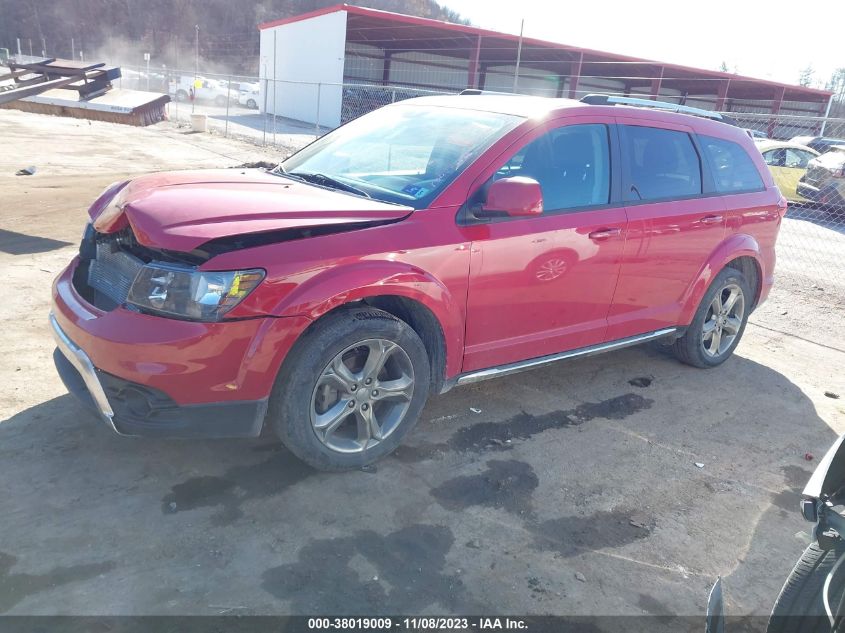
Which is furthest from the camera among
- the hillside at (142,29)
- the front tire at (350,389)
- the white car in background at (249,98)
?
the hillside at (142,29)

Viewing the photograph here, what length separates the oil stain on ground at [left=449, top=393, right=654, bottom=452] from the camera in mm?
3740

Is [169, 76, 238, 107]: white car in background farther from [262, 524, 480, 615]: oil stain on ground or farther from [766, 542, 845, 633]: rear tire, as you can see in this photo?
[766, 542, 845, 633]: rear tire

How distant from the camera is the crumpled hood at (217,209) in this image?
284cm

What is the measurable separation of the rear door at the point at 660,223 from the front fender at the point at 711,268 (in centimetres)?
5

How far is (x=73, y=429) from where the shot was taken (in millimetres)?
3463

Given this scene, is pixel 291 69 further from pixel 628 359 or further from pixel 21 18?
pixel 21 18

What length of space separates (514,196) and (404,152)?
2.92 feet

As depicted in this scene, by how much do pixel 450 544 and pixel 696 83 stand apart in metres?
45.1

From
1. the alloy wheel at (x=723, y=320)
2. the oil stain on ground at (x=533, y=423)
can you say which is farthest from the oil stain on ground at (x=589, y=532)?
the alloy wheel at (x=723, y=320)

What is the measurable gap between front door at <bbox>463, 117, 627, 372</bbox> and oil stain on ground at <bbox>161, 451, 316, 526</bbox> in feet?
3.66

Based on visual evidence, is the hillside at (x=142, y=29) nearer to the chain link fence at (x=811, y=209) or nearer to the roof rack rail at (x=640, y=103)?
the chain link fence at (x=811, y=209)

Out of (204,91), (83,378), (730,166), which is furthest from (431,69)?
(83,378)

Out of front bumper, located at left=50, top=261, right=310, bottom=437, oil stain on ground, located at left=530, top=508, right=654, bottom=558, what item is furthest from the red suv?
oil stain on ground, located at left=530, top=508, right=654, bottom=558

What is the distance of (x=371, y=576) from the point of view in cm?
262
